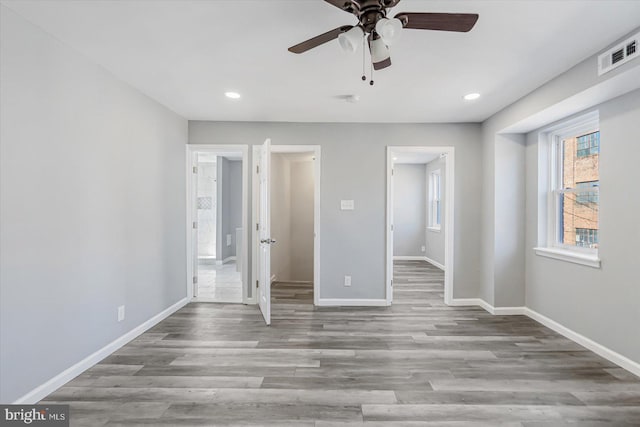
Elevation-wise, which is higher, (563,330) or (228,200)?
(228,200)

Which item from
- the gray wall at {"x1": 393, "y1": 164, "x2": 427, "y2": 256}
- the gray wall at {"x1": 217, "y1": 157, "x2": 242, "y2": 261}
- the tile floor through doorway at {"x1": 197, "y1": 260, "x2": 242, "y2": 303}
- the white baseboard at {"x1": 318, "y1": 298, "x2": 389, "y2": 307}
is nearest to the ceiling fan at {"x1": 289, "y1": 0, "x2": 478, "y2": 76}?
the white baseboard at {"x1": 318, "y1": 298, "x2": 389, "y2": 307}

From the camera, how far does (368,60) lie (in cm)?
244

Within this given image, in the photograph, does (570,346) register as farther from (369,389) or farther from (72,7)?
(72,7)

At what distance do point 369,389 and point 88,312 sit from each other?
2.26 metres

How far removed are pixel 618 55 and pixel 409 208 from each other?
5941 millimetres

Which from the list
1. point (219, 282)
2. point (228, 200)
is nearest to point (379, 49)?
point (219, 282)

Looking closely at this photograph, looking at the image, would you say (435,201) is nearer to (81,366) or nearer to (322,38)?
(322,38)

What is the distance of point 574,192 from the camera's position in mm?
3152

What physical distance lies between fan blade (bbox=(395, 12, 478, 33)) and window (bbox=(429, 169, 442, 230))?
609 centimetres

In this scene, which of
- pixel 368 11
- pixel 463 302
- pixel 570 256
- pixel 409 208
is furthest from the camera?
pixel 409 208

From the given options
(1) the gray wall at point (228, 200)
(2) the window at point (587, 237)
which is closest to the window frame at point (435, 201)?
(2) the window at point (587, 237)

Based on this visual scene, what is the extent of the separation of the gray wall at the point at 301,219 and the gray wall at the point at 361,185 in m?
2.01

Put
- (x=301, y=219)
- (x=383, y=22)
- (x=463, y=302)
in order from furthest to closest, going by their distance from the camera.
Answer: (x=301, y=219), (x=463, y=302), (x=383, y=22)

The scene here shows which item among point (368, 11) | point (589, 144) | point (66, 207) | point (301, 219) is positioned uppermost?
point (368, 11)
